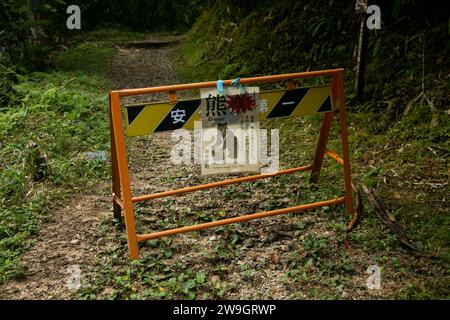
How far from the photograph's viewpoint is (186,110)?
13.8 feet

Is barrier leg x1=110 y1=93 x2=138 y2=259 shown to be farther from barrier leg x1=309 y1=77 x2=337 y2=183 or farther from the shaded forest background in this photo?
barrier leg x1=309 y1=77 x2=337 y2=183

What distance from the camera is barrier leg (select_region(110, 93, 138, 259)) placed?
4055mm

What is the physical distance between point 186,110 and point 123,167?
683mm

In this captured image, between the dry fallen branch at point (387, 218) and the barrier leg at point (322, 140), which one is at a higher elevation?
the barrier leg at point (322, 140)

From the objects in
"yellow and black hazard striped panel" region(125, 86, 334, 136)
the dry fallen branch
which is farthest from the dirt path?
the dry fallen branch

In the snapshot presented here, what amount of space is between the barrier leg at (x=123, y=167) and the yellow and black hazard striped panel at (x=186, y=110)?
0.07 m

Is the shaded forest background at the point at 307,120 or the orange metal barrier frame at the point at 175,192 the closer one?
the orange metal barrier frame at the point at 175,192

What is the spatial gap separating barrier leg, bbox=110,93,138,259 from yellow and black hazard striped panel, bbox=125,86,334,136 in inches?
2.9

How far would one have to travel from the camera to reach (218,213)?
5.23 m

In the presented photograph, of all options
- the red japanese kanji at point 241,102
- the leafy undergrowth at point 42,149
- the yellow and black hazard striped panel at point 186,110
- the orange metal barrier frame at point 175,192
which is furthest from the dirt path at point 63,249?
the red japanese kanji at point 241,102

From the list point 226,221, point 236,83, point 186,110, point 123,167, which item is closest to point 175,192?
point 226,221

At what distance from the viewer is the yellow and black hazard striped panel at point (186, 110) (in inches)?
161

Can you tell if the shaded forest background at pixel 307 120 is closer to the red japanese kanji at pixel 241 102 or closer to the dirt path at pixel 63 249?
the dirt path at pixel 63 249
